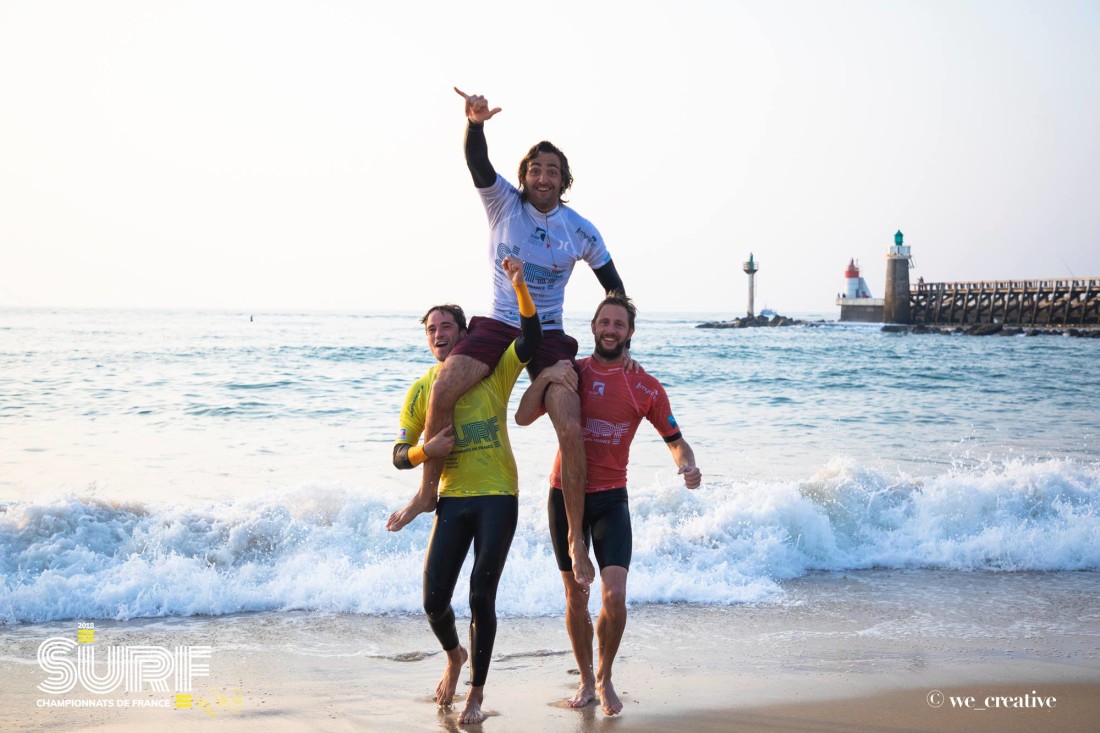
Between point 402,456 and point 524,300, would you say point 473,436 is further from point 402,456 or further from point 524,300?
point 524,300

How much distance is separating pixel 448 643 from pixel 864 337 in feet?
166

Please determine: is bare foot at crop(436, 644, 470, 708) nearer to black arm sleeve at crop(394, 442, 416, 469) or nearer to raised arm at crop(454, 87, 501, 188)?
black arm sleeve at crop(394, 442, 416, 469)

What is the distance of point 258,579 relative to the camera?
7.22m

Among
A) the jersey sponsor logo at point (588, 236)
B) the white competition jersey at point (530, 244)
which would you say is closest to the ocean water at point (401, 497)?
the white competition jersey at point (530, 244)

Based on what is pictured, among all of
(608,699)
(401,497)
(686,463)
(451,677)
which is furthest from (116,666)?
(401,497)

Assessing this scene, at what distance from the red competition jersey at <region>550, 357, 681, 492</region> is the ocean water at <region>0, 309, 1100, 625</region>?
2.41 m

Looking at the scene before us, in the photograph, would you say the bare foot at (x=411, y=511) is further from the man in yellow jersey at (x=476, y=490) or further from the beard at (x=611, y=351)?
the beard at (x=611, y=351)

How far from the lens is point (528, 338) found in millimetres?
4418

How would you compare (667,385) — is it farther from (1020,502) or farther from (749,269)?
(749,269)

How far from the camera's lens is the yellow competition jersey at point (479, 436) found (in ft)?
14.7

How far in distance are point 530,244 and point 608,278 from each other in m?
0.53

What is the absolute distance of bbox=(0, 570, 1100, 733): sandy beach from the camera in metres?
4.57

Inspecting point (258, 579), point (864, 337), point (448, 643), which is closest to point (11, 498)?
point (258, 579)

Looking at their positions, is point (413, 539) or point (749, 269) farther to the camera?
point (749, 269)
